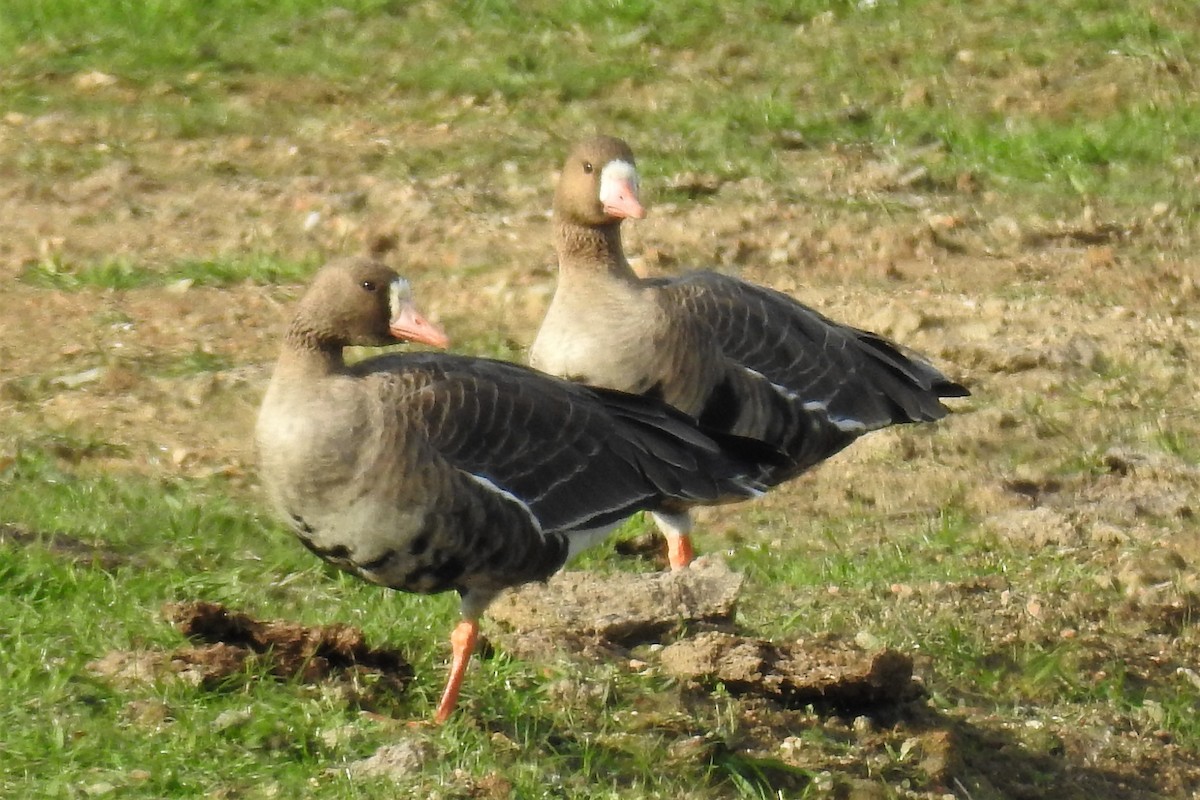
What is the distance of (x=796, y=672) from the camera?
610 cm

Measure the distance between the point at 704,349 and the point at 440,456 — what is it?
83.2 inches

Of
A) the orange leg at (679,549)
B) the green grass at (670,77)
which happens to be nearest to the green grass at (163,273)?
the green grass at (670,77)

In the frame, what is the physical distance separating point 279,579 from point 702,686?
75.5 inches

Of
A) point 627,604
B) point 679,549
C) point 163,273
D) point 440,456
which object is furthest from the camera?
point 163,273

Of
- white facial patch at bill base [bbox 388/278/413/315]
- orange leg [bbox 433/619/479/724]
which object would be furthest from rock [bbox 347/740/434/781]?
white facial patch at bill base [bbox 388/278/413/315]

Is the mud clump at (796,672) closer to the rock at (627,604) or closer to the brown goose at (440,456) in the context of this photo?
the rock at (627,604)

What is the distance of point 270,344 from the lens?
10.3m

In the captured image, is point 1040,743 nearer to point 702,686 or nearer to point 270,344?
point 702,686

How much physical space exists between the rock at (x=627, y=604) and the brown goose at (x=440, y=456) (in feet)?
0.65

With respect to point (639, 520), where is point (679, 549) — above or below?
above

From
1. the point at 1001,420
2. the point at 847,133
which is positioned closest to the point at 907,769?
the point at 1001,420

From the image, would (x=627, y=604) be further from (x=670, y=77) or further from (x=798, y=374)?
(x=670, y=77)

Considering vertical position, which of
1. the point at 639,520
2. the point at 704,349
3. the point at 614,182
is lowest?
the point at 639,520

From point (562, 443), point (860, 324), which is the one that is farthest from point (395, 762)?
point (860, 324)
